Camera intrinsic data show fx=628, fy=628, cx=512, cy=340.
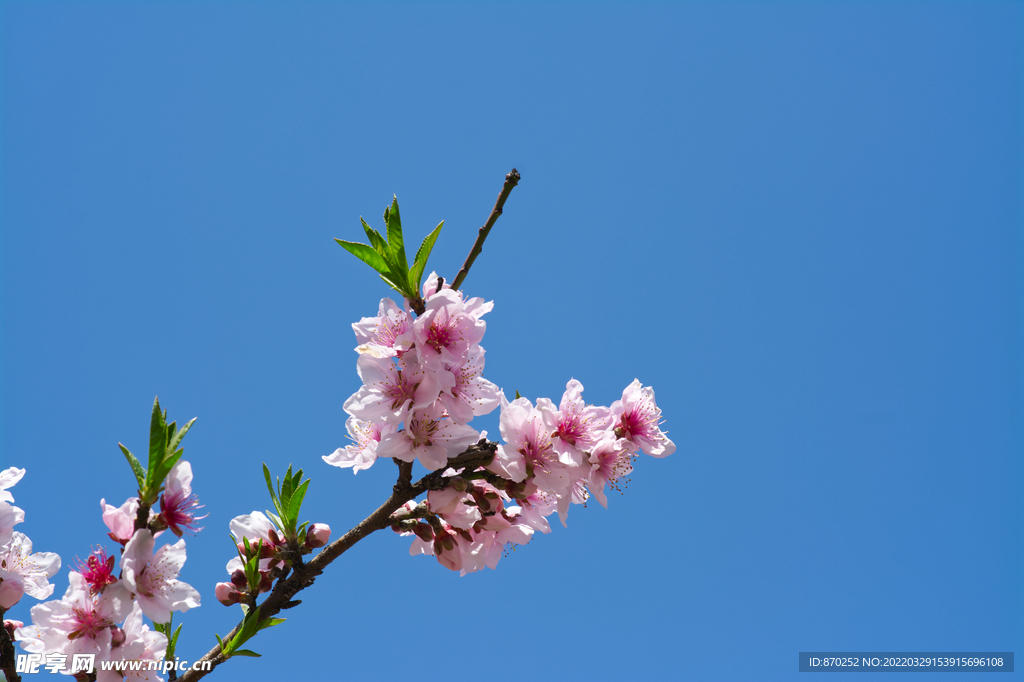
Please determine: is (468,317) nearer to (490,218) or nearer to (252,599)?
(490,218)

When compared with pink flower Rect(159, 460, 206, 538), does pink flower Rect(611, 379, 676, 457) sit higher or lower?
higher

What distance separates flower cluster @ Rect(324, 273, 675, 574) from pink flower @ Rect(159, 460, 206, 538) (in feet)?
1.59

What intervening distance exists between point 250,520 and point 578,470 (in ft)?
4.09

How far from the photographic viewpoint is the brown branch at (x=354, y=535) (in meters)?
2.08

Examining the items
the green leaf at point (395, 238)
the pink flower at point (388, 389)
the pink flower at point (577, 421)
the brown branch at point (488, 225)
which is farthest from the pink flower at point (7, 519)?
the pink flower at point (577, 421)

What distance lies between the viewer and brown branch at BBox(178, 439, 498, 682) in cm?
208

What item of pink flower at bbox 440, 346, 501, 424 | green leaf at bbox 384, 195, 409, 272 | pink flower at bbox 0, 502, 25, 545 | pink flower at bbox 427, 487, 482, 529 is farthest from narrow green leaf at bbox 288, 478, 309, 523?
pink flower at bbox 0, 502, 25, 545

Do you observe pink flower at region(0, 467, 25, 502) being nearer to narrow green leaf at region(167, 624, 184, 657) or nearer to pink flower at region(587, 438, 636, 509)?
narrow green leaf at region(167, 624, 184, 657)

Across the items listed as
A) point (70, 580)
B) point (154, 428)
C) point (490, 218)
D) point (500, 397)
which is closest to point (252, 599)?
point (70, 580)

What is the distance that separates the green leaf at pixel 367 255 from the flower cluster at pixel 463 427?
0.47ft

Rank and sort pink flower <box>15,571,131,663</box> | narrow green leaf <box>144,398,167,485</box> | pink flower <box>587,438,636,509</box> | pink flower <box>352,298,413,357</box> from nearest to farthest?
narrow green leaf <box>144,398,167,485</box> → pink flower <box>15,571,131,663</box> → pink flower <box>352,298,413,357</box> → pink flower <box>587,438,636,509</box>

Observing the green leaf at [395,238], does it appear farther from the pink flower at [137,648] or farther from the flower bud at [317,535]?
the pink flower at [137,648]

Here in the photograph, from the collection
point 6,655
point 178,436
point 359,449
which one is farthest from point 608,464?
point 6,655

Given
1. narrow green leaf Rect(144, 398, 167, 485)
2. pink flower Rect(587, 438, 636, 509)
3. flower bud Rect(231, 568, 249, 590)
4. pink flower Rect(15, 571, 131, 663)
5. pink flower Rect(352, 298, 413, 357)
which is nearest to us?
narrow green leaf Rect(144, 398, 167, 485)
